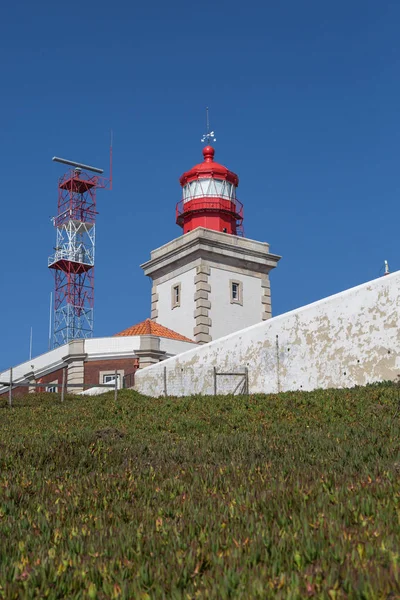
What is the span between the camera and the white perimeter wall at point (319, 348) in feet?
64.1

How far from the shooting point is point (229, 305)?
118ft

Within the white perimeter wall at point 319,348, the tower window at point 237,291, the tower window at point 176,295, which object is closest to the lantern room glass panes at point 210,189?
the tower window at point 237,291

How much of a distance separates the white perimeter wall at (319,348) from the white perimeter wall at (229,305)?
841 cm

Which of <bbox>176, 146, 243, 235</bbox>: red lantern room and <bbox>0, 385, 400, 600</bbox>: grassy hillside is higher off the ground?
<bbox>176, 146, 243, 235</bbox>: red lantern room

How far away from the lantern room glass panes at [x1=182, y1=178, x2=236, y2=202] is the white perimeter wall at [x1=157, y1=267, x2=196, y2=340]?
18.7 feet

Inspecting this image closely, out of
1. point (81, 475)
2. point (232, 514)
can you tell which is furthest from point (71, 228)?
point (232, 514)

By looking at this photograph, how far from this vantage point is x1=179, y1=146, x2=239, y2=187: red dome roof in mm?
39938

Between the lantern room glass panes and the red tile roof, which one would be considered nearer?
the red tile roof

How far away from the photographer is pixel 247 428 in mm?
13719

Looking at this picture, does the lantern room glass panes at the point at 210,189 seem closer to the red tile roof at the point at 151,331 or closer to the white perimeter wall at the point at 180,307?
the white perimeter wall at the point at 180,307

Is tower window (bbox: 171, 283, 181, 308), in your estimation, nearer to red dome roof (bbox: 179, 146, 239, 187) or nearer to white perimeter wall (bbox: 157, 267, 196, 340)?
white perimeter wall (bbox: 157, 267, 196, 340)

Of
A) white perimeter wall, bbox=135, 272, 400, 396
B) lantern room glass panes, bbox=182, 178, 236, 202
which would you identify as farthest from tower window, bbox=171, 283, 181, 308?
white perimeter wall, bbox=135, 272, 400, 396

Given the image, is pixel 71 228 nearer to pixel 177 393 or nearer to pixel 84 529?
pixel 177 393

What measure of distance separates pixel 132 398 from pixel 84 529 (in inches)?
782
